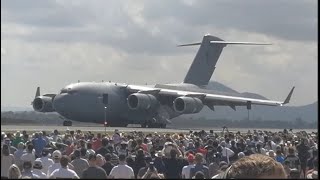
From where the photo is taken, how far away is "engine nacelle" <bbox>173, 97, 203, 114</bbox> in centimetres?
5700

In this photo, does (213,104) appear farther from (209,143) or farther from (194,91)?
(209,143)

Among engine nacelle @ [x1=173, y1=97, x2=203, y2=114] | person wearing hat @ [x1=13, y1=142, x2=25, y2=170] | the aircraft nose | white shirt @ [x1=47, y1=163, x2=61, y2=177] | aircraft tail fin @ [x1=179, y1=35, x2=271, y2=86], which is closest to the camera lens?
white shirt @ [x1=47, y1=163, x2=61, y2=177]

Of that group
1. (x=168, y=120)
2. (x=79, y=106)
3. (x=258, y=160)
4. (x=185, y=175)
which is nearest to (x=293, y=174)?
(x=185, y=175)

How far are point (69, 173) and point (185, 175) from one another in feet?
9.42

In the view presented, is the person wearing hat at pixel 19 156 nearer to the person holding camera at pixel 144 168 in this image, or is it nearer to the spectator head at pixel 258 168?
the person holding camera at pixel 144 168

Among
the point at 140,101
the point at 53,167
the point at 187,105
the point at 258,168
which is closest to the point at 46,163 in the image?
the point at 53,167

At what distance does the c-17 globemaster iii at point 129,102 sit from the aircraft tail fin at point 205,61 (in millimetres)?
4495

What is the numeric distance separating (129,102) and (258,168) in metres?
51.1

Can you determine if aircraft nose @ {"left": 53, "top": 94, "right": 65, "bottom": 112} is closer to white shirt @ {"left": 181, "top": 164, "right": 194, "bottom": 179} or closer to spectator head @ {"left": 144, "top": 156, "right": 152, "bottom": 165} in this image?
spectator head @ {"left": 144, "top": 156, "right": 152, "bottom": 165}

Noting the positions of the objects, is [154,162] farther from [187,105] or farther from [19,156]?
[187,105]

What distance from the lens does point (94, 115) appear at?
5634 cm

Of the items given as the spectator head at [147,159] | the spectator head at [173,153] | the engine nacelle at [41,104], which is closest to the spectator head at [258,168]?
the spectator head at [173,153]

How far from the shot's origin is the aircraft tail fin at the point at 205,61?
234ft

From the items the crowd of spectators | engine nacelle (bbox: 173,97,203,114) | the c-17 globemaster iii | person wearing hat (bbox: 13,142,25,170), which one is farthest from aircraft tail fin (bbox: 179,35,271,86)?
person wearing hat (bbox: 13,142,25,170)
